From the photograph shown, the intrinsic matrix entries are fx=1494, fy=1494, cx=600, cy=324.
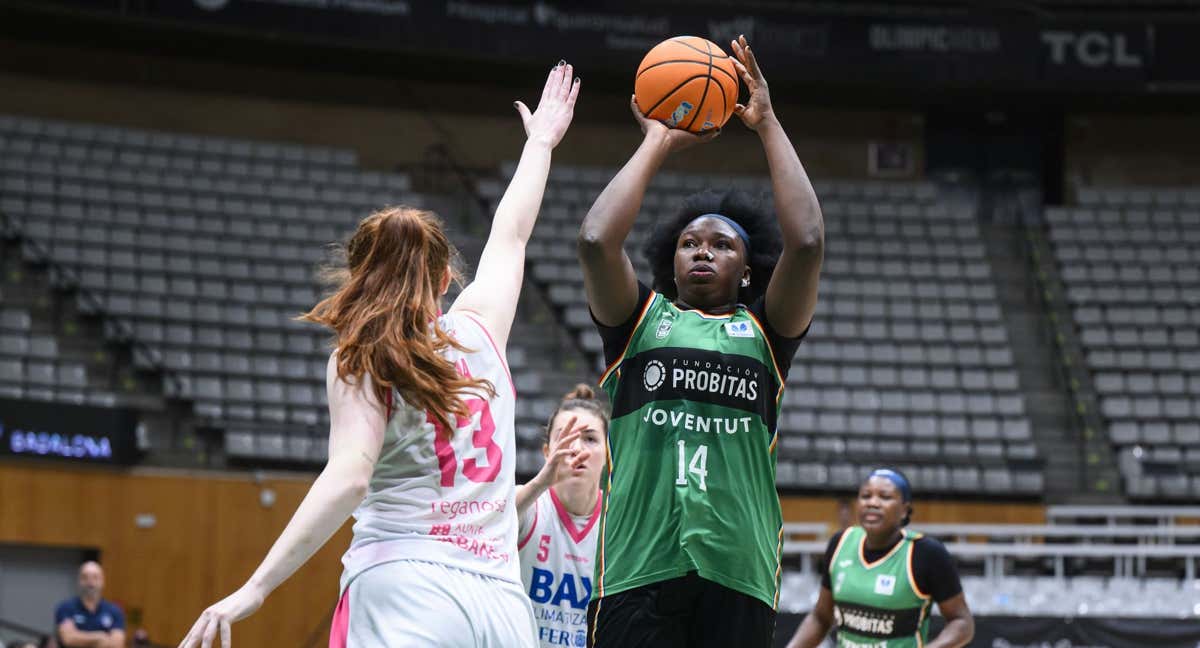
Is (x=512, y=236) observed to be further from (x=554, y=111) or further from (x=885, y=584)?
(x=885, y=584)

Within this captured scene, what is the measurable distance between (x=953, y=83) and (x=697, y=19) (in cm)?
376

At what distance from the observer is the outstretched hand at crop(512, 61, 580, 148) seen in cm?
378

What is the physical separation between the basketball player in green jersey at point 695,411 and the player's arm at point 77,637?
7.62 metres

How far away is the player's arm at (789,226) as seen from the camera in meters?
3.93

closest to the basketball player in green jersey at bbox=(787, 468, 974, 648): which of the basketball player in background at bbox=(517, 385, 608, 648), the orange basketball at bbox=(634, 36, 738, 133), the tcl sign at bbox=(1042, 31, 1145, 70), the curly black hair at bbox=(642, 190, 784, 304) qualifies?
the basketball player in background at bbox=(517, 385, 608, 648)

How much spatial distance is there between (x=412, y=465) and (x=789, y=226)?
1378 mm

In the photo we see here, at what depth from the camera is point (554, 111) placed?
12.7 ft

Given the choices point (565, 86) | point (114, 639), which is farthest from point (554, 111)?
point (114, 639)

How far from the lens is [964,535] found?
50.4 ft

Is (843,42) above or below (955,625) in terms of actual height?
above

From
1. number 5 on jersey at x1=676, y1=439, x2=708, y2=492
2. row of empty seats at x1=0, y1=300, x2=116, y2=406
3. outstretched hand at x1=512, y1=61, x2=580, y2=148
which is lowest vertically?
number 5 on jersey at x1=676, y1=439, x2=708, y2=492

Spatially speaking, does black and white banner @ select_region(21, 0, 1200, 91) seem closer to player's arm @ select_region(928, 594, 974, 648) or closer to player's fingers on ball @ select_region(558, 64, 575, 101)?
player's arm @ select_region(928, 594, 974, 648)

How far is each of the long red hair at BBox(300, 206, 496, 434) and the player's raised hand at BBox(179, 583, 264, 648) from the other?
0.48 m

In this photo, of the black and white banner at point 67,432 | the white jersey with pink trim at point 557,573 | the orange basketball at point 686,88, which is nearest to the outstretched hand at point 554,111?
the orange basketball at point 686,88
